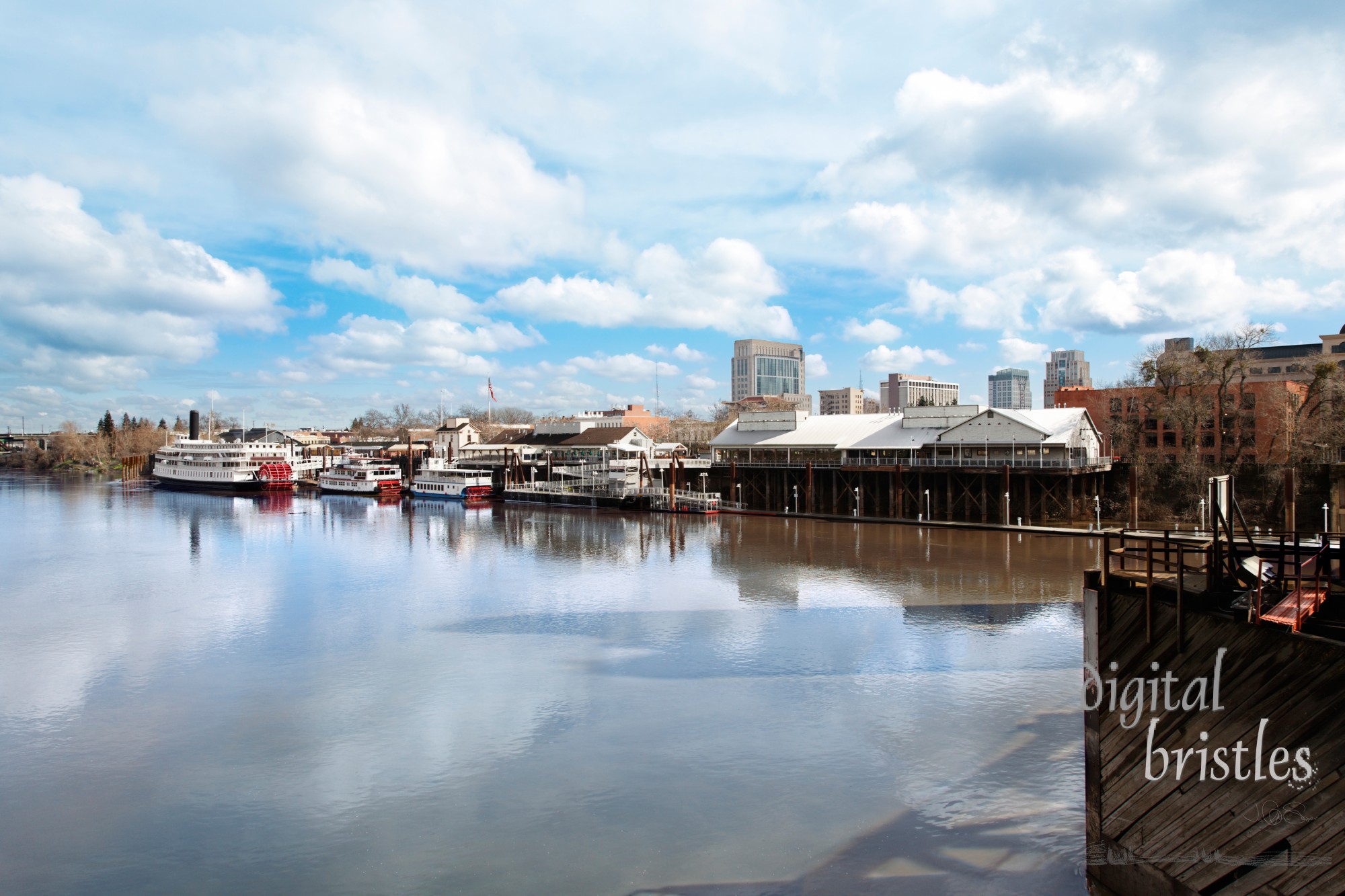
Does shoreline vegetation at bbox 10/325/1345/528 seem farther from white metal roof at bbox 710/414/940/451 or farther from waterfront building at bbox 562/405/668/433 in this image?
waterfront building at bbox 562/405/668/433

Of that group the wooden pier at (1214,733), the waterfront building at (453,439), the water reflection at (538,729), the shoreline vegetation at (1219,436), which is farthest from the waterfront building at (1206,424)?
the waterfront building at (453,439)

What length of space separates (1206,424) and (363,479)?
8418 cm

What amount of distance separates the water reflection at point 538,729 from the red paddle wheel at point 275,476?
62321 mm

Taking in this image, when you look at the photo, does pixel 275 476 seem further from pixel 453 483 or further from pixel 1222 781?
pixel 1222 781

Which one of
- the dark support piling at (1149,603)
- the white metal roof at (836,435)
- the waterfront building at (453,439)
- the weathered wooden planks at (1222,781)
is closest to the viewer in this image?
the weathered wooden planks at (1222,781)

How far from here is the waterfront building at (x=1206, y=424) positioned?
54188 millimetres

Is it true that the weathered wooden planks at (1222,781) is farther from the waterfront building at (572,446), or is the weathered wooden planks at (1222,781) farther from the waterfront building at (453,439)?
the waterfront building at (453,439)

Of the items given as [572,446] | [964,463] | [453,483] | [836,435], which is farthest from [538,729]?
[572,446]

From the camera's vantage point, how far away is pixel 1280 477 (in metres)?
46.1

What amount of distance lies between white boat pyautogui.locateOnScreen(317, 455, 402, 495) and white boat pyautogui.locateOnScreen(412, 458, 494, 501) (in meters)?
2.90

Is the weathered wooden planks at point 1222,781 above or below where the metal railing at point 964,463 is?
below

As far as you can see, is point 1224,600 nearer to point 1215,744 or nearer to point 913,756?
point 1215,744

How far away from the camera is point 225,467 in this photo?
325 feet

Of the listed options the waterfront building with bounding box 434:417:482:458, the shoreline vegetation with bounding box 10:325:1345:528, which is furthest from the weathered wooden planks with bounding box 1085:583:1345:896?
the waterfront building with bounding box 434:417:482:458
